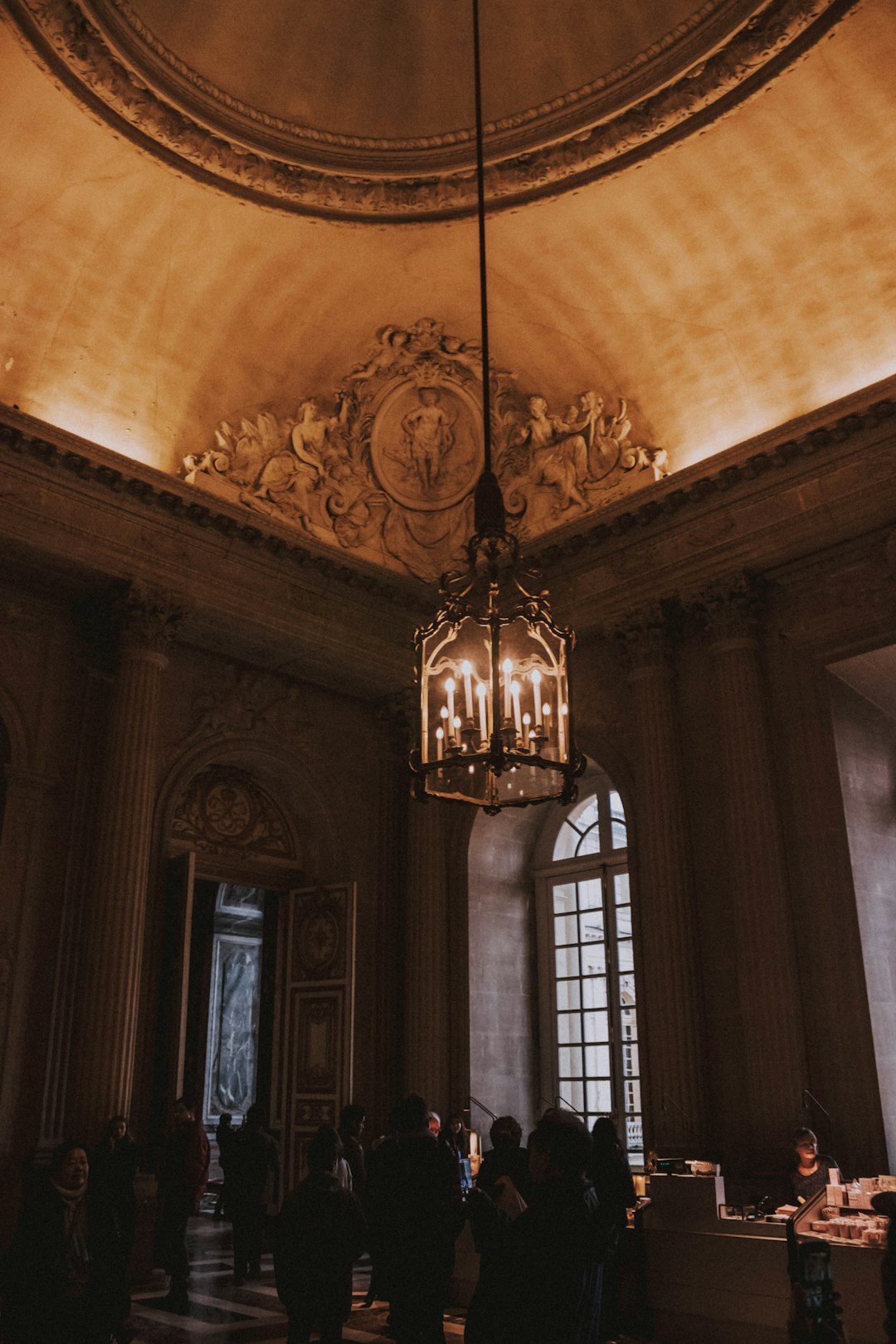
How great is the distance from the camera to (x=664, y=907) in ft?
36.1

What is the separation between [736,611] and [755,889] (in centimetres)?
278

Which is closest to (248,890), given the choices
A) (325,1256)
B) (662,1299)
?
(662,1299)

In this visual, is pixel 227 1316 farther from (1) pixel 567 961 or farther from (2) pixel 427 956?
(1) pixel 567 961

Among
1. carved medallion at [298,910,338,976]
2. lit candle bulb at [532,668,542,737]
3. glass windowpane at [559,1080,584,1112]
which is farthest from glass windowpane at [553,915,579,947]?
lit candle bulb at [532,668,542,737]

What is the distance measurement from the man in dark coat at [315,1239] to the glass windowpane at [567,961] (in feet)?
29.7

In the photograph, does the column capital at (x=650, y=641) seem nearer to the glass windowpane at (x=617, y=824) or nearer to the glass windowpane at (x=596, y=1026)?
the glass windowpane at (x=617, y=824)

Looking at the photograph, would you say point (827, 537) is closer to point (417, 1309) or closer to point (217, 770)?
point (217, 770)

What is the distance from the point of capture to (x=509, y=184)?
11.3m

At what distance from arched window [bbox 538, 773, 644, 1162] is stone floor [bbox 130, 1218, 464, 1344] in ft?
12.6

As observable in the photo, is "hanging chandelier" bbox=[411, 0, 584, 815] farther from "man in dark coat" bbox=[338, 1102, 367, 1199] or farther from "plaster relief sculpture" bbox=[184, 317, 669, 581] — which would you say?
"plaster relief sculpture" bbox=[184, 317, 669, 581]

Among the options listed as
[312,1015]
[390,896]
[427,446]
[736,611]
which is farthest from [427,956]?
[427,446]

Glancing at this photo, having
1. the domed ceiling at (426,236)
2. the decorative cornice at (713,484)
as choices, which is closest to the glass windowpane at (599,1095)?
the decorative cornice at (713,484)

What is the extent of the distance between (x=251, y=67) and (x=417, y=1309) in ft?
33.9

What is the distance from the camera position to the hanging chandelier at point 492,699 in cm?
573
